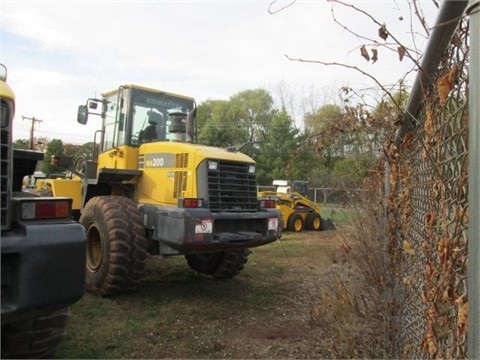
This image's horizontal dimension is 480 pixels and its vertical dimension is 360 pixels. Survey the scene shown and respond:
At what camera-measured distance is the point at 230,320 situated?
227 inches

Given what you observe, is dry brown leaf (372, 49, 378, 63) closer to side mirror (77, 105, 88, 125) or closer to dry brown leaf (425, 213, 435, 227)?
dry brown leaf (425, 213, 435, 227)

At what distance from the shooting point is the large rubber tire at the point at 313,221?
1859 cm

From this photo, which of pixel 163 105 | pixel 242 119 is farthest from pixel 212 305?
pixel 242 119

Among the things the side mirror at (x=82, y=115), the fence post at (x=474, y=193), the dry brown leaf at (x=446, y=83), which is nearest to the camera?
the fence post at (x=474, y=193)

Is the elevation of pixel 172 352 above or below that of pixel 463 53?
below

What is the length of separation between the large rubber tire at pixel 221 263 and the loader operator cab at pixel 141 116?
1993mm

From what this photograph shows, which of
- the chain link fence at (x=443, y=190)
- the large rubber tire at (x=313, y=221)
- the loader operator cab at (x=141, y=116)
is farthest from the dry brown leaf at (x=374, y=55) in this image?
the large rubber tire at (x=313, y=221)

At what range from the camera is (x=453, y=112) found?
164cm

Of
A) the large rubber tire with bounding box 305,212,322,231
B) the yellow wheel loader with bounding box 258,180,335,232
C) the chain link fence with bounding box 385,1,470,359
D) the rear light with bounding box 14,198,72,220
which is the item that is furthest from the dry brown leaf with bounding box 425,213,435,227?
the large rubber tire with bounding box 305,212,322,231

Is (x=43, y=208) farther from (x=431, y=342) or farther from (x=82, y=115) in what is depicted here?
(x=82, y=115)

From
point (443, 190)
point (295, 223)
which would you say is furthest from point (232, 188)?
point (295, 223)

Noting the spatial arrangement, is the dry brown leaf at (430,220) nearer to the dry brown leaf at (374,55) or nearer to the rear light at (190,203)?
the dry brown leaf at (374,55)

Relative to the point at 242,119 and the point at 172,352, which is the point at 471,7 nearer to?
the point at 172,352

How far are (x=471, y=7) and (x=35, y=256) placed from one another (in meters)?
2.65
